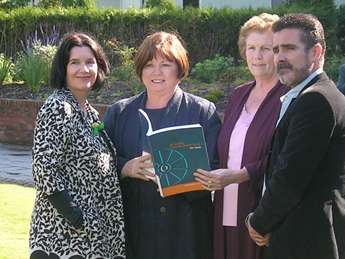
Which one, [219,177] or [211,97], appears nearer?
[219,177]

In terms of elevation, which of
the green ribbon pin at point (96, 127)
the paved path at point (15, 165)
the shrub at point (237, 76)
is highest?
the shrub at point (237, 76)

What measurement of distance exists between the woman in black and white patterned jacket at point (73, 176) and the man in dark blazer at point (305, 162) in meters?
1.07

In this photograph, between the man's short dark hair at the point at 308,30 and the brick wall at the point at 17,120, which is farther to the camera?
the brick wall at the point at 17,120

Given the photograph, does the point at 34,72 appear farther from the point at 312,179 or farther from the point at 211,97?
the point at 312,179

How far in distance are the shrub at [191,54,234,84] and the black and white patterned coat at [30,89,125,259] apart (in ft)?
32.5

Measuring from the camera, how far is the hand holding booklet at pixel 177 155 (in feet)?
9.99

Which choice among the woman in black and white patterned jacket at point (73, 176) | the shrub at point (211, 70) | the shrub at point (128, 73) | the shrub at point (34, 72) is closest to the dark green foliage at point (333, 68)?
the shrub at point (211, 70)

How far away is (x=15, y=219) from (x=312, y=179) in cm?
464

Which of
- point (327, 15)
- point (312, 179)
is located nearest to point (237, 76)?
point (327, 15)

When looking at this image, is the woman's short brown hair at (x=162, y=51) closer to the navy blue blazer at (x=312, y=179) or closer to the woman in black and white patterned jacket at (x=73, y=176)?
the woman in black and white patterned jacket at (x=73, y=176)

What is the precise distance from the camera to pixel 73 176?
3188 millimetres

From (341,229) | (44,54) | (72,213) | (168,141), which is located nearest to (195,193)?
(168,141)

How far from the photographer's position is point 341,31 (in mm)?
17938

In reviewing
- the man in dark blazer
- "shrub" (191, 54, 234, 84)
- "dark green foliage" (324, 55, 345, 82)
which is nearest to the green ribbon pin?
the man in dark blazer
